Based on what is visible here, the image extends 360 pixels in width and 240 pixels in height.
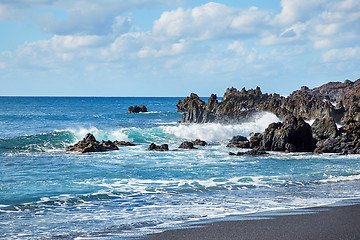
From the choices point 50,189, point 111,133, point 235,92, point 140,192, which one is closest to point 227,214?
point 140,192

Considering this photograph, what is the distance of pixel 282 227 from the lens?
8922 millimetres

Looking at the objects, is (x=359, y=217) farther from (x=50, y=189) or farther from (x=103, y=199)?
(x=50, y=189)

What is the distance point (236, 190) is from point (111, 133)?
24298mm

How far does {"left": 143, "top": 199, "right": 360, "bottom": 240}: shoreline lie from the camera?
8.29 m

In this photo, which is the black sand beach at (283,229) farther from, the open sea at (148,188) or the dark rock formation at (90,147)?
the dark rock formation at (90,147)

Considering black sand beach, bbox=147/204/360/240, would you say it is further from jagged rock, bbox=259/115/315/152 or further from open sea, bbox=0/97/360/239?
jagged rock, bbox=259/115/315/152

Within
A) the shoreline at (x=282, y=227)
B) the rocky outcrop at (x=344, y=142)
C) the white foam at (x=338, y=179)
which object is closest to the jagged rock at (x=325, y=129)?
the rocky outcrop at (x=344, y=142)

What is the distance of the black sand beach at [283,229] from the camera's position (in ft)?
27.1

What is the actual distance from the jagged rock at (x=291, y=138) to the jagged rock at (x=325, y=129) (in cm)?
249

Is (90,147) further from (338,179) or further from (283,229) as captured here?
(283,229)

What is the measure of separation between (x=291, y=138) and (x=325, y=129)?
4242 millimetres

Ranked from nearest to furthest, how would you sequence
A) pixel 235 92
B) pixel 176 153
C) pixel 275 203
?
pixel 275 203, pixel 176 153, pixel 235 92

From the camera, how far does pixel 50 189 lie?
550 inches

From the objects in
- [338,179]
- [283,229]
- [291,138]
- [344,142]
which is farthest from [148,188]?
[344,142]
